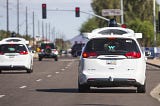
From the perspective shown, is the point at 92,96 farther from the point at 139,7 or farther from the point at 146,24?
the point at 139,7

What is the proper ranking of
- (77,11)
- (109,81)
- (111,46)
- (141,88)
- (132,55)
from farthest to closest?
(77,11) < (141,88) < (111,46) < (132,55) < (109,81)

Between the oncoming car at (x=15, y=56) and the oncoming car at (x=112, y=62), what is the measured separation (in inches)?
683

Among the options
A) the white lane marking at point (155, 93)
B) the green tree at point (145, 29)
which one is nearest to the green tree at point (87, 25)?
the green tree at point (145, 29)

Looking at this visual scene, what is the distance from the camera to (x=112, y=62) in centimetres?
2298

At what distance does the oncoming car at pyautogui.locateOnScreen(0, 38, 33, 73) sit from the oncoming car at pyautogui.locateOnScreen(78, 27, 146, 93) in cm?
1735

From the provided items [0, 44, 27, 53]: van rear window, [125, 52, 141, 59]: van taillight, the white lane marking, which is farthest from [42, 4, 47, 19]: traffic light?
[125, 52, 141, 59]: van taillight

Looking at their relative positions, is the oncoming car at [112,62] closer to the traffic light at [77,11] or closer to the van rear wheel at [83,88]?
the van rear wheel at [83,88]

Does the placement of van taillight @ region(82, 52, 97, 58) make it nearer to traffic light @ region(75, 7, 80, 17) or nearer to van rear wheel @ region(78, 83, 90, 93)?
van rear wheel @ region(78, 83, 90, 93)

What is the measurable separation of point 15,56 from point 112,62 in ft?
59.6

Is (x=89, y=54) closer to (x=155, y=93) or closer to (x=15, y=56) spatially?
(x=155, y=93)

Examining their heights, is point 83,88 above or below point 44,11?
below

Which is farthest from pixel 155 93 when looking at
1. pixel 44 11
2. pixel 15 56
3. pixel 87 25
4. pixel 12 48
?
pixel 87 25

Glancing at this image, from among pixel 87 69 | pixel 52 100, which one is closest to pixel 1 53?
pixel 87 69

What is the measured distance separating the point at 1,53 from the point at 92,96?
19657 millimetres
